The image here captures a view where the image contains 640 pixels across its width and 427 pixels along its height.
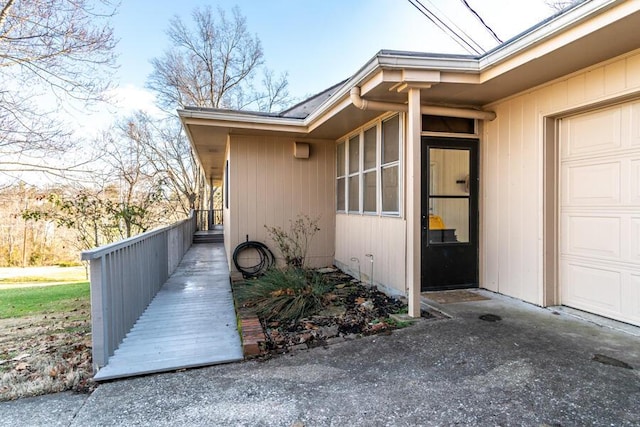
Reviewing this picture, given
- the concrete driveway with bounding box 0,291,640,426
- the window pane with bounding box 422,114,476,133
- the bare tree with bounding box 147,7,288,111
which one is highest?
the bare tree with bounding box 147,7,288,111

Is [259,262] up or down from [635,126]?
down

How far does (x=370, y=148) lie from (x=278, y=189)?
187 cm

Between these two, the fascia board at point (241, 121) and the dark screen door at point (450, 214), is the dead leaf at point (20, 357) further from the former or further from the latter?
the dark screen door at point (450, 214)

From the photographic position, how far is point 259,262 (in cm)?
631

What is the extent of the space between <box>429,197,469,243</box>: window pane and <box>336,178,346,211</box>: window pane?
2077 mm

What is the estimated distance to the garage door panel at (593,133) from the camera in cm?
326

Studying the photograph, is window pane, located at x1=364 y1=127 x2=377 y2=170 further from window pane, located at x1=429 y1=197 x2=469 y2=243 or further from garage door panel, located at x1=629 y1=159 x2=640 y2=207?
garage door panel, located at x1=629 y1=159 x2=640 y2=207

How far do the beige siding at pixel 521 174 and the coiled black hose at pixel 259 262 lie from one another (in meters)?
3.42

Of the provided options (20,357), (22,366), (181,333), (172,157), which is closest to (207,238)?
(172,157)

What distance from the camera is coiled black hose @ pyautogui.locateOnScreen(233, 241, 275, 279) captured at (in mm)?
6152

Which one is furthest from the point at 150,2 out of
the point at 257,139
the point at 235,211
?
the point at 235,211

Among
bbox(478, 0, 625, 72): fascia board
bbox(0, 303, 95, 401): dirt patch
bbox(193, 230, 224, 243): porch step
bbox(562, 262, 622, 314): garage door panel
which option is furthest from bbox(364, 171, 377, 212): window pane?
bbox(193, 230, 224, 243): porch step

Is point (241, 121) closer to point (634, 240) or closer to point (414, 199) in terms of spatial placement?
point (414, 199)

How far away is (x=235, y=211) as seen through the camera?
243 inches
